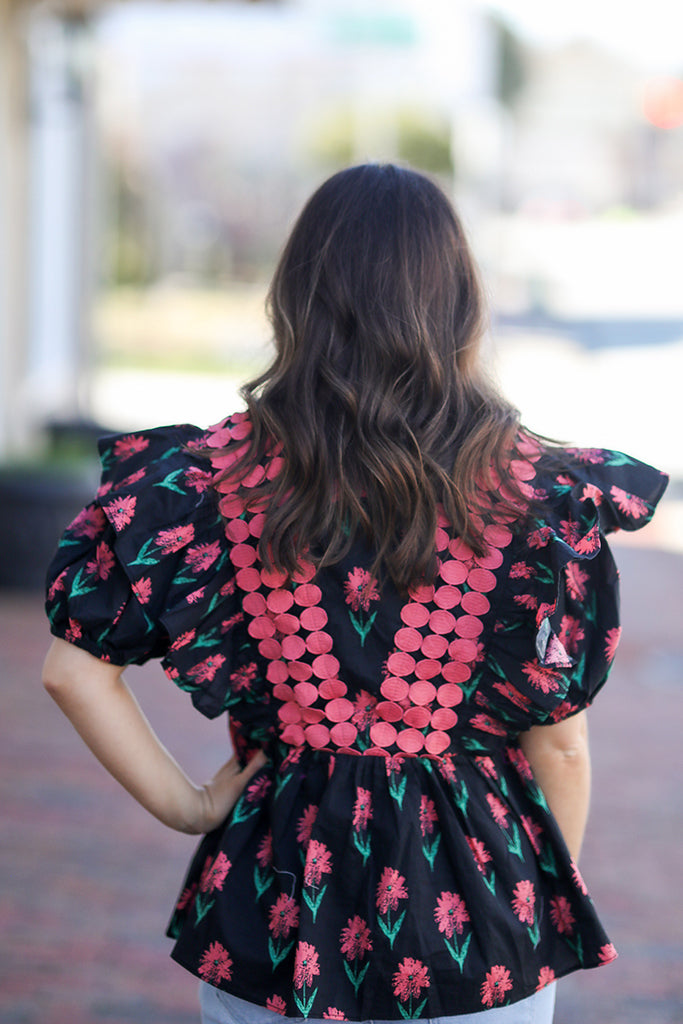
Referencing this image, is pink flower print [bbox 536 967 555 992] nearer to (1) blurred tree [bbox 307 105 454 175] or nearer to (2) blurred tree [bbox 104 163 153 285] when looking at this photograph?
(2) blurred tree [bbox 104 163 153 285]

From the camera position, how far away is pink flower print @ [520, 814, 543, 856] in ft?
5.52

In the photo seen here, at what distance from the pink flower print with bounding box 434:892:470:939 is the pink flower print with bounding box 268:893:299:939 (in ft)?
0.65

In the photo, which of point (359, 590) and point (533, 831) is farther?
point (533, 831)

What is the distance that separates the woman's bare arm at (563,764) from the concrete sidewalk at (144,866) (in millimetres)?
1736

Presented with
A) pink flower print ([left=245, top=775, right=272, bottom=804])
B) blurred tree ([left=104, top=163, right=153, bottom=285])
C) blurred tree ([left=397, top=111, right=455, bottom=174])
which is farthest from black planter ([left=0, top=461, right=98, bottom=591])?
blurred tree ([left=397, top=111, right=455, bottom=174])

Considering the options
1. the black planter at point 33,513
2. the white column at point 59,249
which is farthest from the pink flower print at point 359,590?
the white column at point 59,249

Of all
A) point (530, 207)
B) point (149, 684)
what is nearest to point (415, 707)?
point (149, 684)

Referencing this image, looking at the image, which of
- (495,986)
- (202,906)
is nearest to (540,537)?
(495,986)

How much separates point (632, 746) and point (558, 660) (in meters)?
4.19

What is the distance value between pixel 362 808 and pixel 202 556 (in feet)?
1.38

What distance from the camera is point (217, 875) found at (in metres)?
1.65

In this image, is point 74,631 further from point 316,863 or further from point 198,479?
point 316,863

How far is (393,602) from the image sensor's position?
5.22 feet

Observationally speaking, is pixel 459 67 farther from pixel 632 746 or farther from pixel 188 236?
pixel 632 746
